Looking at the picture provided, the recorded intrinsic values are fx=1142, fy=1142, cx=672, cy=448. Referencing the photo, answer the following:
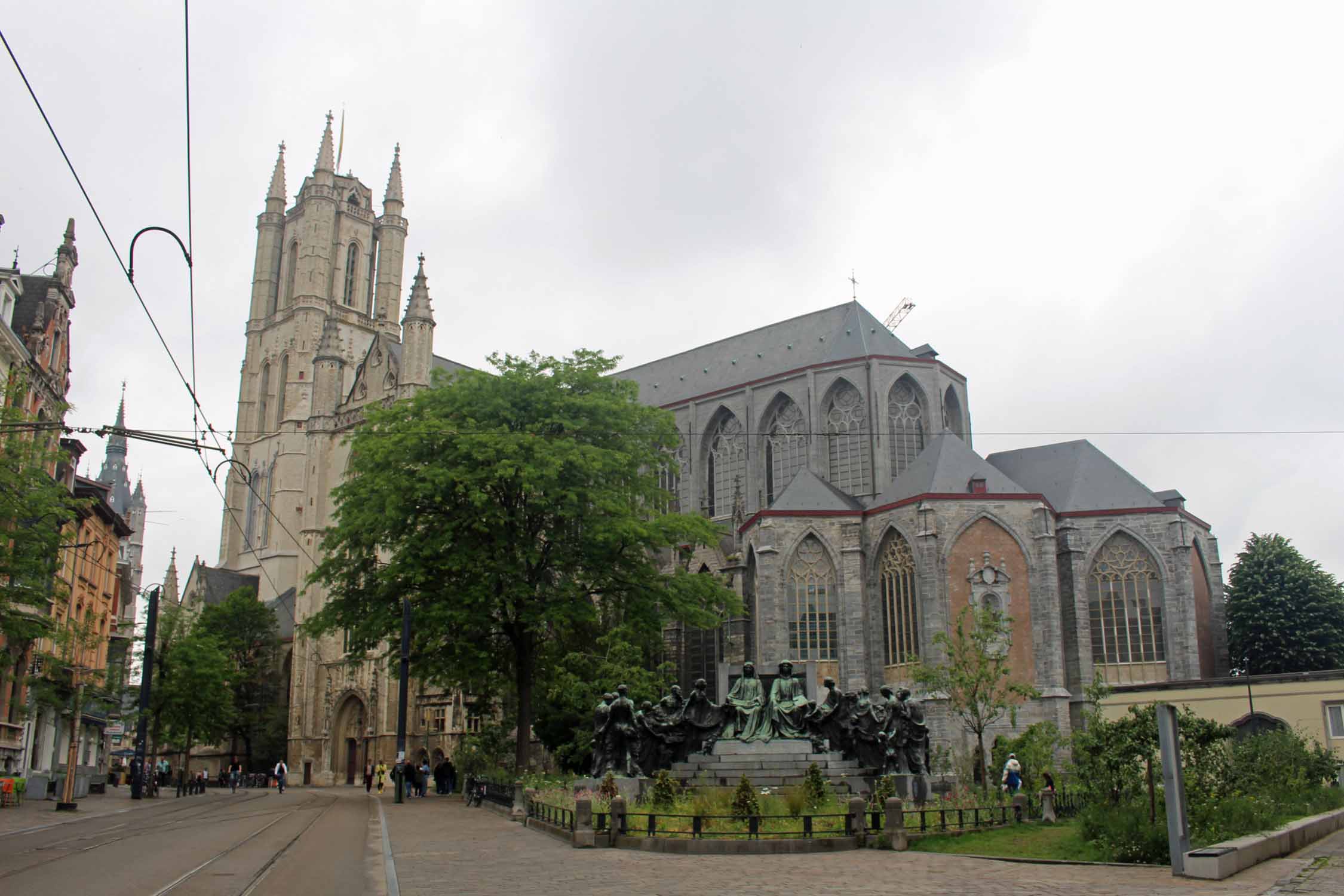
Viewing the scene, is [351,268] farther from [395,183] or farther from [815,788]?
[815,788]

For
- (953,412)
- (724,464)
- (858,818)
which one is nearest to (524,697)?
(858,818)

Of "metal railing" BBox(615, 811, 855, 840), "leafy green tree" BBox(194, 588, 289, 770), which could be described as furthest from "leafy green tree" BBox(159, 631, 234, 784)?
"metal railing" BBox(615, 811, 855, 840)

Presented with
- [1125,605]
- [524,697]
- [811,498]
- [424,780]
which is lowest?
[424,780]

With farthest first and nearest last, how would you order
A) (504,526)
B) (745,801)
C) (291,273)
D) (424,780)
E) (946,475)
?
(291,273)
(946,475)
(424,780)
(504,526)
(745,801)

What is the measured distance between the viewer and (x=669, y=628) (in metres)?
44.9

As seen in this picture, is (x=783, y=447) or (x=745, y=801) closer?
(x=745, y=801)

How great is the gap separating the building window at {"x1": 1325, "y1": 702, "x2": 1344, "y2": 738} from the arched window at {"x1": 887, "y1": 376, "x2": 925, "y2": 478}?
17.6 metres

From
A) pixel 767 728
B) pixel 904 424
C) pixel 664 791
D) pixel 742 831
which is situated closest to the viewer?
pixel 742 831

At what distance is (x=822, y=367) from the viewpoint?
47.8m

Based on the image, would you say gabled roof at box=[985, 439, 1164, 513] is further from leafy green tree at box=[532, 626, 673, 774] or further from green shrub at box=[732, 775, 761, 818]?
green shrub at box=[732, 775, 761, 818]

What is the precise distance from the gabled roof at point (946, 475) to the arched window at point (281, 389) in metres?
41.4

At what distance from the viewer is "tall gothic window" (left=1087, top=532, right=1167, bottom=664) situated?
38.2 m

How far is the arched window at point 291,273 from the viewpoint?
235 ft

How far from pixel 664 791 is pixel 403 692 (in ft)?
41.1
